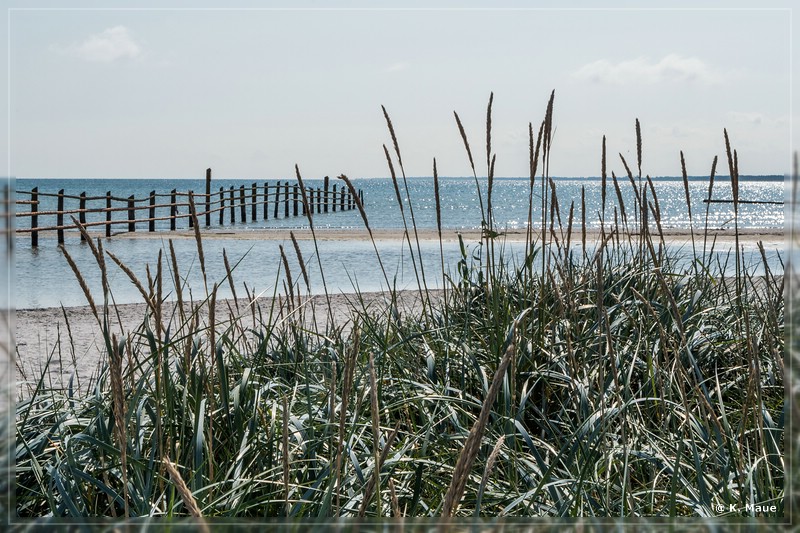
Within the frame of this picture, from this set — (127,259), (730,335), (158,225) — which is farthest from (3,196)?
(158,225)

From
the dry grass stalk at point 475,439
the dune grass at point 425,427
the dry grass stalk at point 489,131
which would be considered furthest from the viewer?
the dry grass stalk at point 489,131

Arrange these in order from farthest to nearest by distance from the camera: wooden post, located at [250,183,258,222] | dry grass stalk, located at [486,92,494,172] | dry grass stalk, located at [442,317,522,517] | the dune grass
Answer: wooden post, located at [250,183,258,222]
dry grass stalk, located at [486,92,494,172]
the dune grass
dry grass stalk, located at [442,317,522,517]

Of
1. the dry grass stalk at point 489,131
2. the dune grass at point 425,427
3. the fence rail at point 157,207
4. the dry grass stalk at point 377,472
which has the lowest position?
the dune grass at point 425,427

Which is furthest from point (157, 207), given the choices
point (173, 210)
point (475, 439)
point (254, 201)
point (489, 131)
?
point (475, 439)

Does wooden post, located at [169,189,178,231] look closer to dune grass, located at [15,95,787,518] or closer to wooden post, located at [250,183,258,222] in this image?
wooden post, located at [250,183,258,222]

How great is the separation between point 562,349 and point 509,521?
1.68m

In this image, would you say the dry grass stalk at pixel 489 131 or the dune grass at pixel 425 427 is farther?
the dry grass stalk at pixel 489 131

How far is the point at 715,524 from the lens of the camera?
555mm

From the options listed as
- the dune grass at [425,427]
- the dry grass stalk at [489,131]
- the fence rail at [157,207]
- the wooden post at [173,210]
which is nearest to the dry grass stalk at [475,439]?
the dune grass at [425,427]

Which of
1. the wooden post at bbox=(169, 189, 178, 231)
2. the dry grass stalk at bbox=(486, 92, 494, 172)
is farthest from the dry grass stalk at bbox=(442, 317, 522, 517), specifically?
the wooden post at bbox=(169, 189, 178, 231)

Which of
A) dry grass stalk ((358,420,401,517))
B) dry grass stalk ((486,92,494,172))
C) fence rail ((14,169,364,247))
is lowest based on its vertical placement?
dry grass stalk ((358,420,401,517))

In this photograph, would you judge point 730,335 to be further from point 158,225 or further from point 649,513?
point 158,225

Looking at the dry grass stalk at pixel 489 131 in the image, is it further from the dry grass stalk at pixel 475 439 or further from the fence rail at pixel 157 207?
the dry grass stalk at pixel 475 439

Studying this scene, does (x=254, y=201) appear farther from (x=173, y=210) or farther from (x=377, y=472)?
(x=377, y=472)
